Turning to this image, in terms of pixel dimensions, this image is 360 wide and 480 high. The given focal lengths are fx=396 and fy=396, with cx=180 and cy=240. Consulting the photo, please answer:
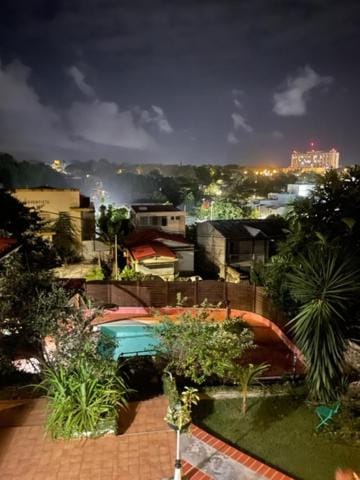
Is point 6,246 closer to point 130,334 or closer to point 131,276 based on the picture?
point 130,334

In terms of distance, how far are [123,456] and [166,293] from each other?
11.7 m

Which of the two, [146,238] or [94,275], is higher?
[146,238]

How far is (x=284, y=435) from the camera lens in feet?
25.4

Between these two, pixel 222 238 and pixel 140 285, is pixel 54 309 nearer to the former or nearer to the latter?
pixel 140 285

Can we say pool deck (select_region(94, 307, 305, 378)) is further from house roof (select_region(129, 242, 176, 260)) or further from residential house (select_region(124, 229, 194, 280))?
residential house (select_region(124, 229, 194, 280))

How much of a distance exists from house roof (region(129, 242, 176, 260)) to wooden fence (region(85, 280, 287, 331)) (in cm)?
373

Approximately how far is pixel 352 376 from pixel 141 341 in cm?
819

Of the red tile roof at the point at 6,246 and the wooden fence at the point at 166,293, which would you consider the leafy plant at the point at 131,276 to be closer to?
the wooden fence at the point at 166,293

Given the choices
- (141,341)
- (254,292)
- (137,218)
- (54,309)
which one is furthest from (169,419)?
(137,218)

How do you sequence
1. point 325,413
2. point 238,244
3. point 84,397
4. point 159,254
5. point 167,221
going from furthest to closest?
point 167,221, point 238,244, point 159,254, point 325,413, point 84,397

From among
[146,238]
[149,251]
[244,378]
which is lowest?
[244,378]

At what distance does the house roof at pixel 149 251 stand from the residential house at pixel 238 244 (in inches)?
207

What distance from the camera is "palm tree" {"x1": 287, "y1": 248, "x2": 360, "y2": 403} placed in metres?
Answer: 8.59

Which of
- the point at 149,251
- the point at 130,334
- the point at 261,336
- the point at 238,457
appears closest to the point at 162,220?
the point at 149,251
